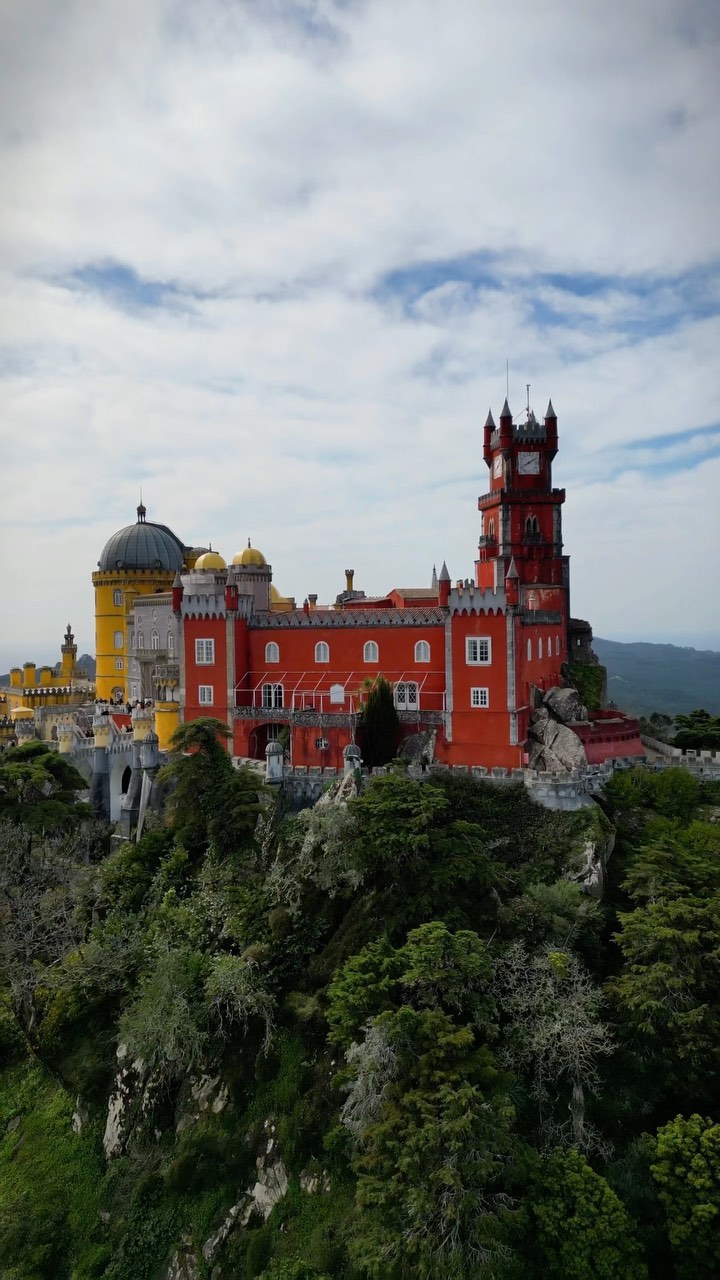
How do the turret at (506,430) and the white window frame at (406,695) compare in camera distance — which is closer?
the white window frame at (406,695)

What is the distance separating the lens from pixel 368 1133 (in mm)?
19672

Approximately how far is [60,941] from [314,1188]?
606 inches

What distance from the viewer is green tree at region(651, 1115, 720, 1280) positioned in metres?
19.3

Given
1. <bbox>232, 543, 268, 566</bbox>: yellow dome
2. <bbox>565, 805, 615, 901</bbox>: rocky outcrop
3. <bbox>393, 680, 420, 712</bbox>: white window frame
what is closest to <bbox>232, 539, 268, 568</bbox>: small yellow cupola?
<bbox>232, 543, 268, 566</bbox>: yellow dome

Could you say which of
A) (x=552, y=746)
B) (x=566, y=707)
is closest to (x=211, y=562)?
(x=566, y=707)

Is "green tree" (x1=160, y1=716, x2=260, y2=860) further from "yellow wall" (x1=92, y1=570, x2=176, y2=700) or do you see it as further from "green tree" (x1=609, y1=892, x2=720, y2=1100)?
"yellow wall" (x1=92, y1=570, x2=176, y2=700)

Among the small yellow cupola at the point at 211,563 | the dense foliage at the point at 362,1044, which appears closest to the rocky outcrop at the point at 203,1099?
the dense foliage at the point at 362,1044

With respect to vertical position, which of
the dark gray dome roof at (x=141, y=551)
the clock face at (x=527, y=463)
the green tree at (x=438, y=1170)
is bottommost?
the green tree at (x=438, y=1170)

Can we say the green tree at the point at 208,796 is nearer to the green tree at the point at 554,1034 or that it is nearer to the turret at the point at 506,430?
the green tree at the point at 554,1034

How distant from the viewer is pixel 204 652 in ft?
142

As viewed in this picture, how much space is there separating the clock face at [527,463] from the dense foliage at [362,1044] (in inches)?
905

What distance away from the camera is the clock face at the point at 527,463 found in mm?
48688

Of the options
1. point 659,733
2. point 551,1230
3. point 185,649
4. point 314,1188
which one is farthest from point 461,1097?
point 659,733

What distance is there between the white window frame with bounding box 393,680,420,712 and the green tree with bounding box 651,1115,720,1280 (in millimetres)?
22273
